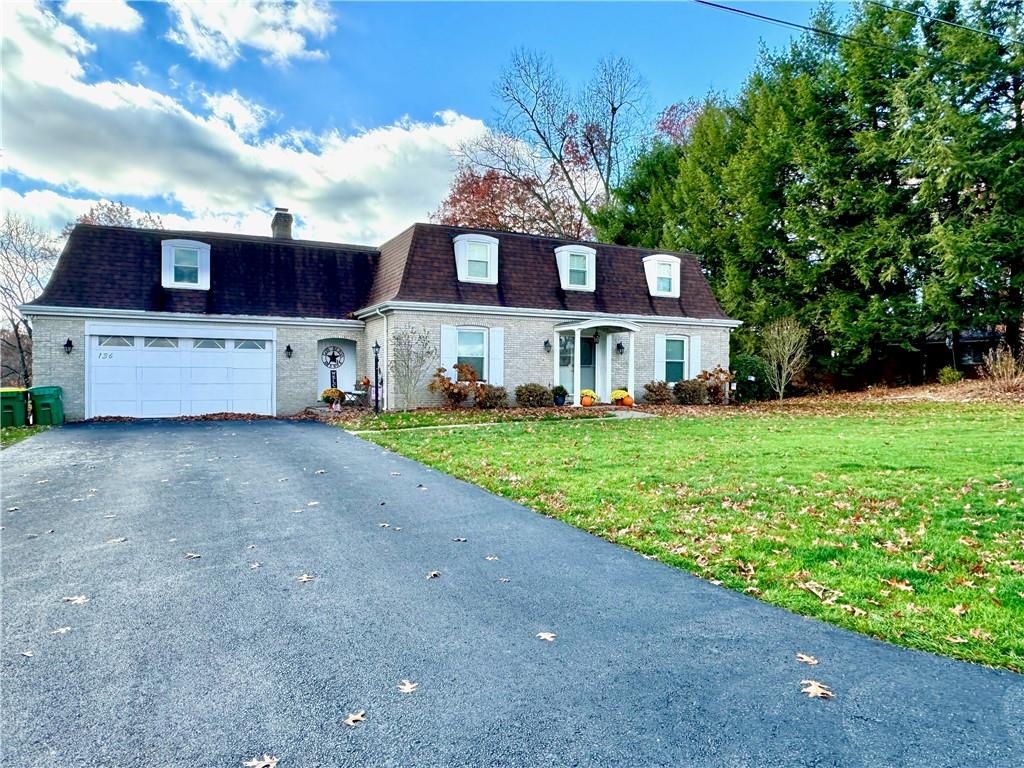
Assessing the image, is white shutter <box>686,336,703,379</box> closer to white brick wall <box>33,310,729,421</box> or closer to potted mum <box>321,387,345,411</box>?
white brick wall <box>33,310,729,421</box>

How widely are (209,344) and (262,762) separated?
54.0ft

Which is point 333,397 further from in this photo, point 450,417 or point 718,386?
point 718,386

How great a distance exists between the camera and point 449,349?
16906 mm

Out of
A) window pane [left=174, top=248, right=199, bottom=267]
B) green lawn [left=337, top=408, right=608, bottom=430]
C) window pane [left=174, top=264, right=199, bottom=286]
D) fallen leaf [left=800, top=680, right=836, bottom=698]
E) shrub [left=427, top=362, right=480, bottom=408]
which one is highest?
window pane [left=174, top=248, right=199, bottom=267]

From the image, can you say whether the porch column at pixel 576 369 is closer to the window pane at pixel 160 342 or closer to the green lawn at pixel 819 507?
the green lawn at pixel 819 507

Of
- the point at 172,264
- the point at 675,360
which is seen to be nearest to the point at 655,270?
the point at 675,360

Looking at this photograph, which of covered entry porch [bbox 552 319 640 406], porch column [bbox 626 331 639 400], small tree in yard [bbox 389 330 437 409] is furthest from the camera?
porch column [bbox 626 331 639 400]

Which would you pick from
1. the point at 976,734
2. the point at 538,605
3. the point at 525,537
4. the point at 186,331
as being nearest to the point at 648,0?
the point at 525,537

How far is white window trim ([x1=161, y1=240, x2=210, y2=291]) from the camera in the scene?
16547 millimetres

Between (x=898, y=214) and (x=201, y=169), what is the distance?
23972mm

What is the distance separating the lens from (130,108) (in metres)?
13.6

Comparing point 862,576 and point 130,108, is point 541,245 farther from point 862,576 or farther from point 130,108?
point 862,576

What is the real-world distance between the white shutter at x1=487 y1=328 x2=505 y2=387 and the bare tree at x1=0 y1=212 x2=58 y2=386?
2114 cm

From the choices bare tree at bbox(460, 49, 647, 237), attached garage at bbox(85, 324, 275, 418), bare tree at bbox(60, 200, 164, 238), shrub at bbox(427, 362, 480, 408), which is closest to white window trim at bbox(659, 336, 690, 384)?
shrub at bbox(427, 362, 480, 408)
